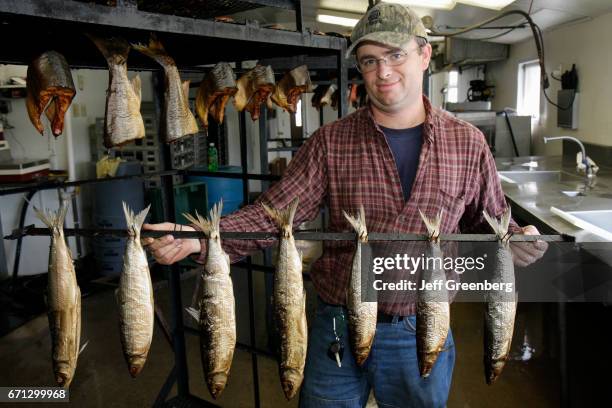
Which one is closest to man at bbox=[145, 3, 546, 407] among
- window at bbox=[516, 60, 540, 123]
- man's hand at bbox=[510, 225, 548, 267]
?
man's hand at bbox=[510, 225, 548, 267]

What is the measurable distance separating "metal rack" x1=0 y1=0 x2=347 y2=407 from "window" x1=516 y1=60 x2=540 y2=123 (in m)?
7.59

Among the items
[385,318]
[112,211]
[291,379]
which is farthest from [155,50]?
[112,211]

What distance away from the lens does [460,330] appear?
4.98 meters

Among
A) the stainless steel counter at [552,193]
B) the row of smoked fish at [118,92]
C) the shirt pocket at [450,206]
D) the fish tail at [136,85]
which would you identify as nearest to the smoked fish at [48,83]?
the row of smoked fish at [118,92]

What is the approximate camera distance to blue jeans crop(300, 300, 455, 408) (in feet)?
6.89

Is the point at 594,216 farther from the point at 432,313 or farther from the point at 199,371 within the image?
the point at 199,371

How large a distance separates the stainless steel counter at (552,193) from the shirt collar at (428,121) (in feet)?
5.17

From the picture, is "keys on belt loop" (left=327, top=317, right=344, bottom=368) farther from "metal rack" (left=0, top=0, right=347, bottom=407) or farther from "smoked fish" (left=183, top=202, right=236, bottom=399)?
"metal rack" (left=0, top=0, right=347, bottom=407)

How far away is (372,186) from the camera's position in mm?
2119

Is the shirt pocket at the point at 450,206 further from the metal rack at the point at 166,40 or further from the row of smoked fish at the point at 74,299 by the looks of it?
the row of smoked fish at the point at 74,299

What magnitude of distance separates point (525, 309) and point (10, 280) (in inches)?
235

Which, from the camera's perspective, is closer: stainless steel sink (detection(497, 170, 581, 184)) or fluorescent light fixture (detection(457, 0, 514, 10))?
fluorescent light fixture (detection(457, 0, 514, 10))

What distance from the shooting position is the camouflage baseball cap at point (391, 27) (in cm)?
194

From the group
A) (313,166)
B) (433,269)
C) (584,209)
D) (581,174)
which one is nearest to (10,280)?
(313,166)
